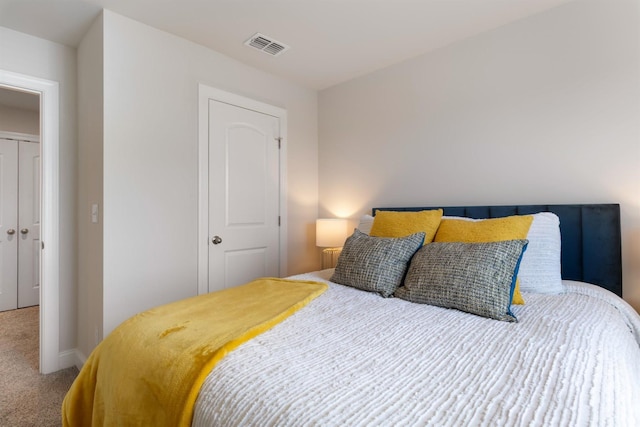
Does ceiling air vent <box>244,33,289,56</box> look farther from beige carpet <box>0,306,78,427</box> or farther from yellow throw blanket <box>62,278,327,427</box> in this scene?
beige carpet <box>0,306,78,427</box>

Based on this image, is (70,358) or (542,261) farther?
(70,358)

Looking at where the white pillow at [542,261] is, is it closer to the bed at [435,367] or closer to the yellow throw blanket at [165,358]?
the bed at [435,367]

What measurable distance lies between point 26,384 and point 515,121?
146 inches

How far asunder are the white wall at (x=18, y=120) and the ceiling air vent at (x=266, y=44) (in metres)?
3.13

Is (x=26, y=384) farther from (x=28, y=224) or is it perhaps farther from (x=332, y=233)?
(x=28, y=224)

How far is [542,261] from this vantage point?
171 centimetres


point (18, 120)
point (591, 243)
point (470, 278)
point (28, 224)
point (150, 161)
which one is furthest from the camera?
point (28, 224)

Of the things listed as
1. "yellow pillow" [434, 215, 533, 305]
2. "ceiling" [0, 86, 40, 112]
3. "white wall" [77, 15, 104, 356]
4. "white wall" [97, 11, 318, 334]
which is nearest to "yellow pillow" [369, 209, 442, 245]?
"yellow pillow" [434, 215, 533, 305]

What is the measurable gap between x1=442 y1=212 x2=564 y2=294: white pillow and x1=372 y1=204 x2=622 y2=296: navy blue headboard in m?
0.25

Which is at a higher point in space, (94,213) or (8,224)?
(94,213)

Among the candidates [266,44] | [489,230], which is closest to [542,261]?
[489,230]

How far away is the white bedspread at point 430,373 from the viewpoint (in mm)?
677

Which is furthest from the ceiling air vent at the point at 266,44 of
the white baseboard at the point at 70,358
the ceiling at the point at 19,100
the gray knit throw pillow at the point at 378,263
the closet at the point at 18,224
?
the closet at the point at 18,224

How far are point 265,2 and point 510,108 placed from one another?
1.77m
